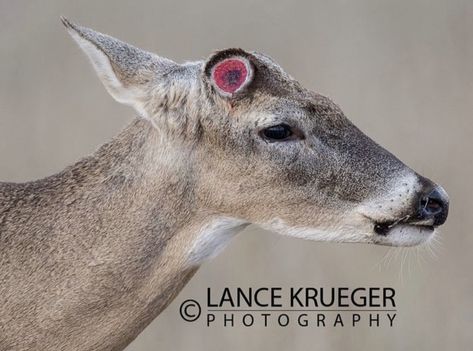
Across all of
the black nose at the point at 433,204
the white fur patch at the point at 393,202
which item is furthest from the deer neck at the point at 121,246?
the black nose at the point at 433,204

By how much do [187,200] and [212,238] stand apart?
204mm

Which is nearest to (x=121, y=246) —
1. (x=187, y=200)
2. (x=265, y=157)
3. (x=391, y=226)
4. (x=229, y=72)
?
(x=187, y=200)

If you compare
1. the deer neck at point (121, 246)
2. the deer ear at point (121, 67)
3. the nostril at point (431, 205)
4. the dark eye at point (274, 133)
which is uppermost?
the deer ear at point (121, 67)

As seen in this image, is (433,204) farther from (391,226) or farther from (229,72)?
(229,72)

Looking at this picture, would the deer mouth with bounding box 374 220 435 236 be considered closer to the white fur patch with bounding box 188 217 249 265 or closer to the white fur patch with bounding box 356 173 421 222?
the white fur patch with bounding box 356 173 421 222

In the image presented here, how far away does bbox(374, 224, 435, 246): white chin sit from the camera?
21.3 ft

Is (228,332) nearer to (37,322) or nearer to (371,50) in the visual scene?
(371,50)

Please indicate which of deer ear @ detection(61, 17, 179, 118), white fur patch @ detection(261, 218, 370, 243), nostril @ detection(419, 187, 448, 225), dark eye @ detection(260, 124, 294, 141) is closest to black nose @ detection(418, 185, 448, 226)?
nostril @ detection(419, 187, 448, 225)

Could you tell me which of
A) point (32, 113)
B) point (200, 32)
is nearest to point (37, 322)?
point (32, 113)

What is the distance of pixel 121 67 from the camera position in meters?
6.47

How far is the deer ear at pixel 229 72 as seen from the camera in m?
6.52

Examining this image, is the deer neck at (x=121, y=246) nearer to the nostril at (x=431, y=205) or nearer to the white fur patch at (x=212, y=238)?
the white fur patch at (x=212, y=238)

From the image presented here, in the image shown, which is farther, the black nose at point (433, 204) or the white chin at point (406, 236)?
the white chin at point (406, 236)

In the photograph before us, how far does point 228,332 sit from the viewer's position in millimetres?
10766
